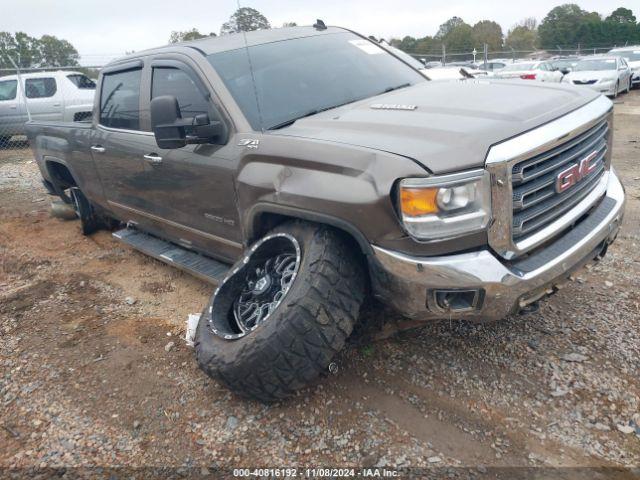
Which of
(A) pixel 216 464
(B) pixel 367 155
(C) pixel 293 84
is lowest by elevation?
(A) pixel 216 464

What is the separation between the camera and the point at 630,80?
18.2 meters

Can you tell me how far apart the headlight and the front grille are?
18 cm

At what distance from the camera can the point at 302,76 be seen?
11.3 feet

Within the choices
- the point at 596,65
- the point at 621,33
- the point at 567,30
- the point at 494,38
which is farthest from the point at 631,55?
the point at 494,38

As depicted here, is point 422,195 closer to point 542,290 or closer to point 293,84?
point 542,290

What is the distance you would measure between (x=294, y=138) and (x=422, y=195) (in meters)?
0.84

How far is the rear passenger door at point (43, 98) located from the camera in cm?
1241

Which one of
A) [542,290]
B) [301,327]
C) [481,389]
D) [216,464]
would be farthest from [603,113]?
[216,464]

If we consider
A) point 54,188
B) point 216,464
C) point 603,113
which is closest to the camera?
point 216,464

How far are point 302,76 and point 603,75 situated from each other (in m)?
15.6

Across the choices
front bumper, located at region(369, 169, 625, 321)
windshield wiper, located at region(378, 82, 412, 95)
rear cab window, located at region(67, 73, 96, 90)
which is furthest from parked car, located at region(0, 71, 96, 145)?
front bumper, located at region(369, 169, 625, 321)

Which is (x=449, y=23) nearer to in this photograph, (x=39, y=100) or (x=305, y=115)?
(x=39, y=100)

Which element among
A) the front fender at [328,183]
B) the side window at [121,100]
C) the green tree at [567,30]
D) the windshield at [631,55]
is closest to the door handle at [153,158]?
the side window at [121,100]

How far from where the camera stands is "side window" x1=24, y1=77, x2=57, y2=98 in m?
12.5
